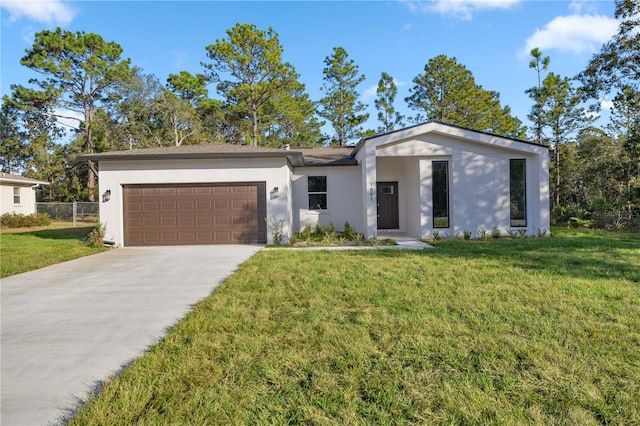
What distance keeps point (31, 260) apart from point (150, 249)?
2861 mm

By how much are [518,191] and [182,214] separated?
11249 millimetres

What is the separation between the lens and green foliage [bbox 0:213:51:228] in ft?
64.2

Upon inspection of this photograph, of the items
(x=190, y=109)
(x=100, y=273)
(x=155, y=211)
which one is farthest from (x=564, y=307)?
(x=190, y=109)

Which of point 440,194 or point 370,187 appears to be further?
point 440,194

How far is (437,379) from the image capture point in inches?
103

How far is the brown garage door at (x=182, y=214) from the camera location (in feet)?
37.5

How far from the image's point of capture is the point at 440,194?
1204cm

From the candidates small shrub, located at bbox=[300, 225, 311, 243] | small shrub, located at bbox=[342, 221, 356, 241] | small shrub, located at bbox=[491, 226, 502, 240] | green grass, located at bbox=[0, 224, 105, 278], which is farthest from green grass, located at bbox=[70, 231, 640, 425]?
small shrub, located at bbox=[342, 221, 356, 241]

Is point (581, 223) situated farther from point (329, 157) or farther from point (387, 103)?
point (387, 103)

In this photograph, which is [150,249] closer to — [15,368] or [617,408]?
[15,368]

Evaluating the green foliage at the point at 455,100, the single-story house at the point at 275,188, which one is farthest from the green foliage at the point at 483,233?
the green foliage at the point at 455,100

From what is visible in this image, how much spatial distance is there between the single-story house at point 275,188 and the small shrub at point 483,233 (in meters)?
0.11

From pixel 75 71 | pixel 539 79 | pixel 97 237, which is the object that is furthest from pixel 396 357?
pixel 75 71

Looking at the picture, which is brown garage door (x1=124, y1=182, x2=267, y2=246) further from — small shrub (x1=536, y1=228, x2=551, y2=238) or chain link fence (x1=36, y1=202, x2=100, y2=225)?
chain link fence (x1=36, y1=202, x2=100, y2=225)
